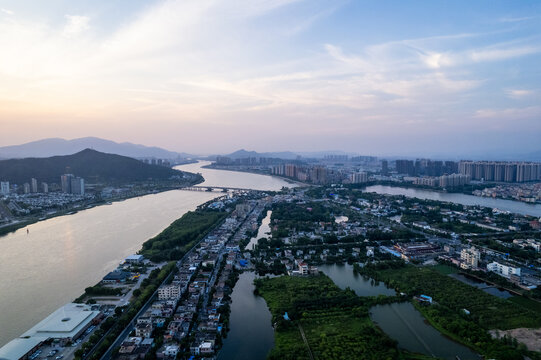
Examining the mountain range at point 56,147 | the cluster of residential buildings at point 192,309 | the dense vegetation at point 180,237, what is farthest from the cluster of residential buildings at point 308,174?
the mountain range at point 56,147

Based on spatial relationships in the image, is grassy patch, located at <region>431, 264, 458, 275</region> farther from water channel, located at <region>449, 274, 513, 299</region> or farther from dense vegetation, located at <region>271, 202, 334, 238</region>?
dense vegetation, located at <region>271, 202, 334, 238</region>

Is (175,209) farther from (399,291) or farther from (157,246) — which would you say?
(399,291)

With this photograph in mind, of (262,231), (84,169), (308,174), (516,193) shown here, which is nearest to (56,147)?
(84,169)

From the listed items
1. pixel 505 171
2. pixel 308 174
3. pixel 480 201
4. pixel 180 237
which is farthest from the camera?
pixel 308 174

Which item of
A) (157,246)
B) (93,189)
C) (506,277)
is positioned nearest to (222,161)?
(93,189)

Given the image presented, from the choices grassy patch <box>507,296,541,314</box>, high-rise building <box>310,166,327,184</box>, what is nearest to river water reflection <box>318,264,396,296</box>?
grassy patch <box>507,296,541,314</box>

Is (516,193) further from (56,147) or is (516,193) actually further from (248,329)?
(56,147)
